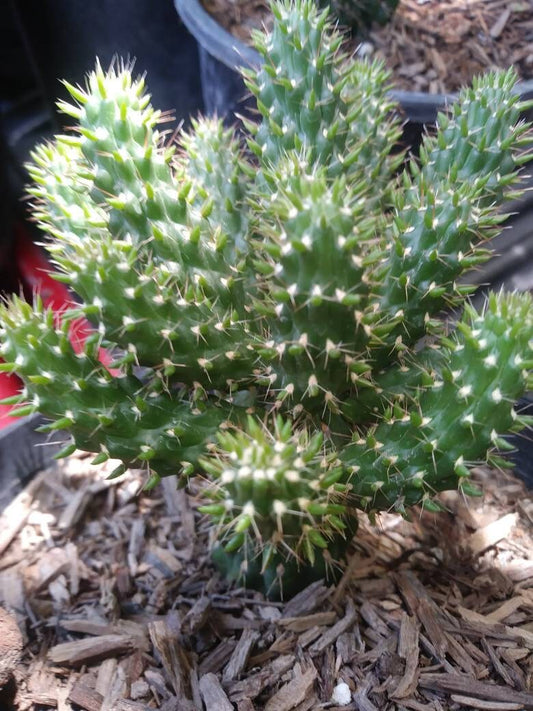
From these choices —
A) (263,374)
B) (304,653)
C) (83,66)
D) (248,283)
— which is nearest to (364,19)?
(83,66)

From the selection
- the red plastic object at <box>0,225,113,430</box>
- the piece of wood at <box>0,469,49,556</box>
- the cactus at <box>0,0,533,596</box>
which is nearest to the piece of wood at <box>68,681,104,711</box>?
the cactus at <box>0,0,533,596</box>

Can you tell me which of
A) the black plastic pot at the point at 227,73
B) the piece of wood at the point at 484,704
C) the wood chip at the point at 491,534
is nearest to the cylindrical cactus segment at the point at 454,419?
the piece of wood at the point at 484,704

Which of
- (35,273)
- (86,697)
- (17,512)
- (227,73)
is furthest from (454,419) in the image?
(35,273)

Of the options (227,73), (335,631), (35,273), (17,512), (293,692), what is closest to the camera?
(293,692)

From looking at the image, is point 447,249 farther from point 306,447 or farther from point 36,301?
point 36,301

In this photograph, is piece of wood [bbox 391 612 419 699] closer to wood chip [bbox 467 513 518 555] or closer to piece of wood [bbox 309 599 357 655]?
piece of wood [bbox 309 599 357 655]

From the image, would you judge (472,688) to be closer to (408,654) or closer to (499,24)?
(408,654)

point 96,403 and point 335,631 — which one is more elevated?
point 96,403

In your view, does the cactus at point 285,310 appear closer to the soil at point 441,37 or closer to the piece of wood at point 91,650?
the piece of wood at point 91,650
